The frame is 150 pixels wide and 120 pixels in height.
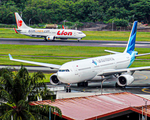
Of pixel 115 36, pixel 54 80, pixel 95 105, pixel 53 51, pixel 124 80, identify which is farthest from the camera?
pixel 115 36

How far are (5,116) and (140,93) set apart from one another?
27.2 metres

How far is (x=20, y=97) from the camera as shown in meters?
26.5

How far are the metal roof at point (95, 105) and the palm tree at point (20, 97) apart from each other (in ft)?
5.24

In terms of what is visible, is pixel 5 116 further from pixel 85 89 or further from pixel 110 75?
pixel 110 75

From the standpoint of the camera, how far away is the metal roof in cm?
2638

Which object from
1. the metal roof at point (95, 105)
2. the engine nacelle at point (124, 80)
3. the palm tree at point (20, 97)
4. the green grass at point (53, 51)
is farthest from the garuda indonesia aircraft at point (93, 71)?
the green grass at point (53, 51)

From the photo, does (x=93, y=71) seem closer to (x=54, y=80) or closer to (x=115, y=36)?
(x=54, y=80)

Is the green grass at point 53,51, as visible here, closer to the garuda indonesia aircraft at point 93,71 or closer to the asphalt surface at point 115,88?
the garuda indonesia aircraft at point 93,71

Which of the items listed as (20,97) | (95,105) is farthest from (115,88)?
(20,97)

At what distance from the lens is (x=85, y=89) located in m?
49.5

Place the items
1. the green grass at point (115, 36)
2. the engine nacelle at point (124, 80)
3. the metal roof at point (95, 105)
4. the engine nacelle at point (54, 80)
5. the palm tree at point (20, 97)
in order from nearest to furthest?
the palm tree at point (20, 97)
the metal roof at point (95, 105)
the engine nacelle at point (54, 80)
the engine nacelle at point (124, 80)
the green grass at point (115, 36)

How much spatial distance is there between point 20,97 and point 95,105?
7.05m

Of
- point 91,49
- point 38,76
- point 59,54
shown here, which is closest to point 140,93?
point 38,76

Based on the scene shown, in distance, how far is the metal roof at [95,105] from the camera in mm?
26375
